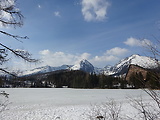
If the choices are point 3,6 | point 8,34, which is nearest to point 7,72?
point 8,34

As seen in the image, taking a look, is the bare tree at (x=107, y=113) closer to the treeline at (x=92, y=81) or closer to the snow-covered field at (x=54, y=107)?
the snow-covered field at (x=54, y=107)

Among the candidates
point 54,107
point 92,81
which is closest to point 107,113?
point 54,107

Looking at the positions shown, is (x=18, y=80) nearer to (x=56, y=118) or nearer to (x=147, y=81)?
(x=147, y=81)

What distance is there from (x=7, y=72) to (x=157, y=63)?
3.39 meters

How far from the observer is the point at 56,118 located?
8609 mm

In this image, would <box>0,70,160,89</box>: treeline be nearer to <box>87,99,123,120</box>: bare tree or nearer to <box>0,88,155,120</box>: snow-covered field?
<box>87,99,123,120</box>: bare tree

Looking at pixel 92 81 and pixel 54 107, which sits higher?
pixel 92 81

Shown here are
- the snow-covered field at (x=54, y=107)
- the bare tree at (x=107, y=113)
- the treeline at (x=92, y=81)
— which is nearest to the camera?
the treeline at (x=92, y=81)

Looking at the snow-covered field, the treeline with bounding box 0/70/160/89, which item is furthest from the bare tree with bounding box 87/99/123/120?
the treeline with bounding box 0/70/160/89

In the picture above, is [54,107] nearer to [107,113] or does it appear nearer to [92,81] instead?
[107,113]

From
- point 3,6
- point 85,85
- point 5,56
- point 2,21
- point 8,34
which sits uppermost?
point 3,6

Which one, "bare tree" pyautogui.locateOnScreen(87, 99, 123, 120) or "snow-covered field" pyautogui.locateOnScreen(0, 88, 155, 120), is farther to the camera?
"snow-covered field" pyautogui.locateOnScreen(0, 88, 155, 120)

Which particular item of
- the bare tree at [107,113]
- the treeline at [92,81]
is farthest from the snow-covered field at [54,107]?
the treeline at [92,81]

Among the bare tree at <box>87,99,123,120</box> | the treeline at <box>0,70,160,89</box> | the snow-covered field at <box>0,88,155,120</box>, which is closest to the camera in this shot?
the treeline at <box>0,70,160,89</box>
